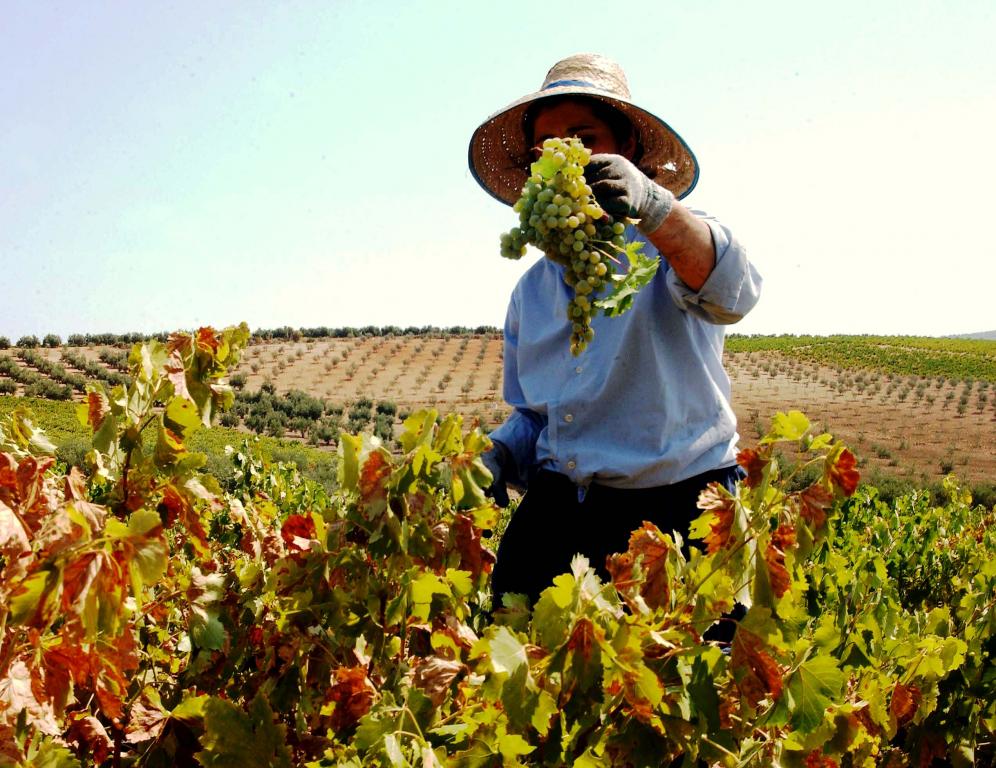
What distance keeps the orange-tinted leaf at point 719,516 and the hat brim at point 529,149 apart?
1436 millimetres

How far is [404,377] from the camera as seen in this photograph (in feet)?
101

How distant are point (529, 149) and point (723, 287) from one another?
1.04 metres

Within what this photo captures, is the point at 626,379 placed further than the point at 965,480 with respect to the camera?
No

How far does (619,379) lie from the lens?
92.4 inches

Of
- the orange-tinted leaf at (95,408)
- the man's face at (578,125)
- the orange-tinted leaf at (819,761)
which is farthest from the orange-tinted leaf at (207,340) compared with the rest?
the orange-tinted leaf at (819,761)

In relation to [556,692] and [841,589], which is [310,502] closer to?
[841,589]

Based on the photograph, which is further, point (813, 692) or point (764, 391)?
point (764, 391)

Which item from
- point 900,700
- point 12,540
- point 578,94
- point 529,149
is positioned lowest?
point 900,700

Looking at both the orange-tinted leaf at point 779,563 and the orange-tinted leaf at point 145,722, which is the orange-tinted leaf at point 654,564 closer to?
the orange-tinted leaf at point 779,563

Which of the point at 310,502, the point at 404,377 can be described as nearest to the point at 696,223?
the point at 310,502

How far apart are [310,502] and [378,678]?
4.87 metres

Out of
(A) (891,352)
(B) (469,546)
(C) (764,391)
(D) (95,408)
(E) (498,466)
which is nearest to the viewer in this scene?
(B) (469,546)

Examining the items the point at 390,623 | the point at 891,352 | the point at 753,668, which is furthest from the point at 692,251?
the point at 891,352

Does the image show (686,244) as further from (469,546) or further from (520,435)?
(469,546)
